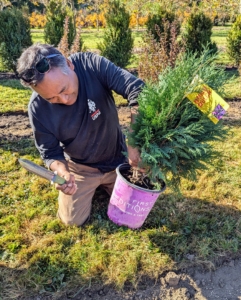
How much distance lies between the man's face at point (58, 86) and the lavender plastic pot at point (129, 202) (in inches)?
29.4

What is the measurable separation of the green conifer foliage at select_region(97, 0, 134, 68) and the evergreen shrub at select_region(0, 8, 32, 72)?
202 centimetres

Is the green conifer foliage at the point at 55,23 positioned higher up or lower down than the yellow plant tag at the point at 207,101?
lower down

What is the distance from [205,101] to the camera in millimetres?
2074

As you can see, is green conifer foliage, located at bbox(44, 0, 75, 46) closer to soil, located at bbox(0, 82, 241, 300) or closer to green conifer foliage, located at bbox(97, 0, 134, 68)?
green conifer foliage, located at bbox(97, 0, 134, 68)

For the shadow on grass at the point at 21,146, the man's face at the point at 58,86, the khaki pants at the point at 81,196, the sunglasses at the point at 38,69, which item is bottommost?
the shadow on grass at the point at 21,146

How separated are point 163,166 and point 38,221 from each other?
1345 millimetres

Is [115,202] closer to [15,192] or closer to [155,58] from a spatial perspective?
[15,192]

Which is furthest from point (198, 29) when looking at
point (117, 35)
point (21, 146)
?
point (21, 146)

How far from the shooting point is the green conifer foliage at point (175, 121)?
213 cm

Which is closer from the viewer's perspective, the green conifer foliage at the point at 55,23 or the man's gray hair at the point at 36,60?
the man's gray hair at the point at 36,60

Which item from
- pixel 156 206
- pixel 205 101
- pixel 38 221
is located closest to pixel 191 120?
pixel 205 101

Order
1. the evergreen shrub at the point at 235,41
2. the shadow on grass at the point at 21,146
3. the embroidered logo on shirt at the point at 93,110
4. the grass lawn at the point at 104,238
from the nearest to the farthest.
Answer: the grass lawn at the point at 104,238 → the embroidered logo on shirt at the point at 93,110 → the shadow on grass at the point at 21,146 → the evergreen shrub at the point at 235,41

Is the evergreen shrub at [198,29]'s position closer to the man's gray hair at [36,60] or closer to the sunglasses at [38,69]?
the man's gray hair at [36,60]

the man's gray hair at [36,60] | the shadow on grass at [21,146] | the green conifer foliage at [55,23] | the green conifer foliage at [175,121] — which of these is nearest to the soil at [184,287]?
the green conifer foliage at [175,121]
